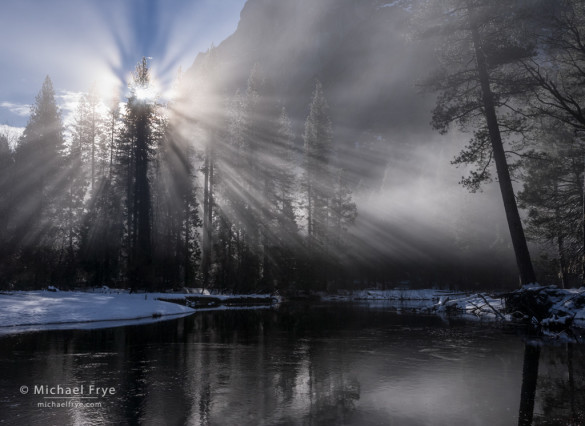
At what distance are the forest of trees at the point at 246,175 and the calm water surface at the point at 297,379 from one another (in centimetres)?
981

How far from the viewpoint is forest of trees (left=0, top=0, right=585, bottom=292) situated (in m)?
18.6

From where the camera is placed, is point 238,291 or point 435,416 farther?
point 238,291

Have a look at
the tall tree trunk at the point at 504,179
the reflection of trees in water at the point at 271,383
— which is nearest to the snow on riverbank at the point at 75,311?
the reflection of trees in water at the point at 271,383

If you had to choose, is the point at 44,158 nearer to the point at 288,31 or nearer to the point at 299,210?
the point at 299,210

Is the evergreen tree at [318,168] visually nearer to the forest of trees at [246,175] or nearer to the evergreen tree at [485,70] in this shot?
the forest of trees at [246,175]

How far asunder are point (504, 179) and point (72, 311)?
19873 mm

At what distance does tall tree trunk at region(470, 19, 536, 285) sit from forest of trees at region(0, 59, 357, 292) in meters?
25.2

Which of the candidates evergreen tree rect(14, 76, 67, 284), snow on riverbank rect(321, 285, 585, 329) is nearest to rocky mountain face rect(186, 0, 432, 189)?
evergreen tree rect(14, 76, 67, 284)

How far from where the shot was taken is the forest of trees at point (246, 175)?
1859 centimetres

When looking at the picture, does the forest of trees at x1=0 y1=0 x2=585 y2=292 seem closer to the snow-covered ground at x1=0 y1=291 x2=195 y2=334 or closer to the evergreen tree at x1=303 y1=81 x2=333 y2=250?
the evergreen tree at x1=303 y1=81 x2=333 y2=250

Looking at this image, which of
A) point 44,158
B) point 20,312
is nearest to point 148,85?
point 44,158

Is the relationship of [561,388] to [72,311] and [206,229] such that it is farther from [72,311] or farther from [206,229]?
[206,229]

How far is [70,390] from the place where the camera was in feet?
21.0

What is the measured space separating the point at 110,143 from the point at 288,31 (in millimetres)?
113755
